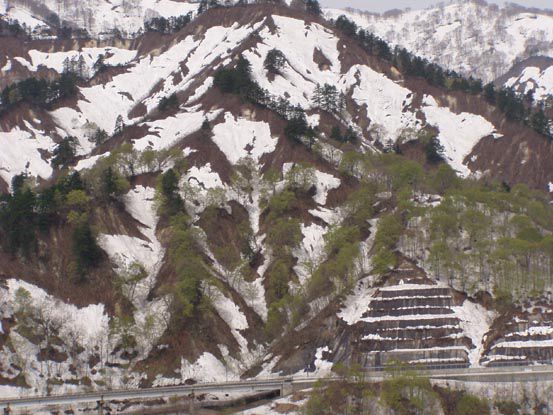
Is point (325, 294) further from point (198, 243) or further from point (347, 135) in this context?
point (347, 135)

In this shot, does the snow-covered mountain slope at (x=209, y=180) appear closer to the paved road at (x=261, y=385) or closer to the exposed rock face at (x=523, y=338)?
the exposed rock face at (x=523, y=338)

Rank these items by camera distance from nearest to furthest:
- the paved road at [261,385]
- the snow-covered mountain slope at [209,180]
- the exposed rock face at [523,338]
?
the paved road at [261,385] < the exposed rock face at [523,338] < the snow-covered mountain slope at [209,180]

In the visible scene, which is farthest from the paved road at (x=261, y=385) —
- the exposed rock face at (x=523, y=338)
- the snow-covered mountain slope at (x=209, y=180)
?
the snow-covered mountain slope at (x=209, y=180)

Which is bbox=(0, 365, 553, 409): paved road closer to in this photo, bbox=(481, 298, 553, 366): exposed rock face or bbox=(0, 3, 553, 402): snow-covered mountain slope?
bbox=(481, 298, 553, 366): exposed rock face

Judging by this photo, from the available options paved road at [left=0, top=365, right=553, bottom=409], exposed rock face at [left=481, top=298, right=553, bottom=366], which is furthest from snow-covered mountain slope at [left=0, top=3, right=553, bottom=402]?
paved road at [left=0, top=365, right=553, bottom=409]

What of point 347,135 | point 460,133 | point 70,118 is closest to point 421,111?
point 460,133

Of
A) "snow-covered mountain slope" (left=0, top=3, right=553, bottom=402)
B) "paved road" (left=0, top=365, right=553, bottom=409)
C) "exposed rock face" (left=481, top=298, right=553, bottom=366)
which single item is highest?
"snow-covered mountain slope" (left=0, top=3, right=553, bottom=402)
